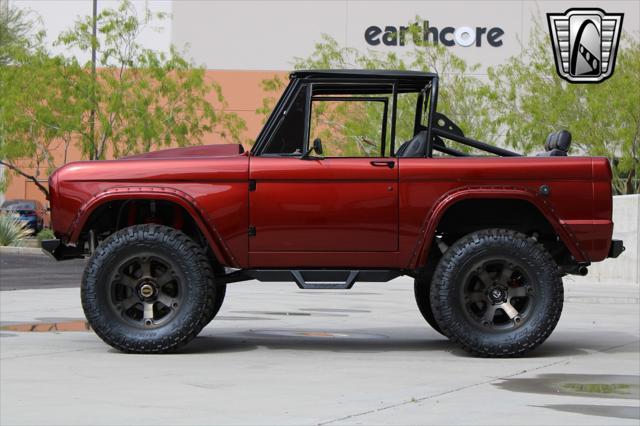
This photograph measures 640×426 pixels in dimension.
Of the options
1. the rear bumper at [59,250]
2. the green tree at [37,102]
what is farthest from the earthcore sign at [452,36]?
the rear bumper at [59,250]

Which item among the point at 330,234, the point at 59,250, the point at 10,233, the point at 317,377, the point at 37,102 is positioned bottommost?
the point at 10,233

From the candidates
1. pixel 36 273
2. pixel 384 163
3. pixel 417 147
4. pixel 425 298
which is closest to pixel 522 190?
pixel 417 147

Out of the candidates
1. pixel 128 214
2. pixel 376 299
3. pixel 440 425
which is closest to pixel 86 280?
pixel 128 214

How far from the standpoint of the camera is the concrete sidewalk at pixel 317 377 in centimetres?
694

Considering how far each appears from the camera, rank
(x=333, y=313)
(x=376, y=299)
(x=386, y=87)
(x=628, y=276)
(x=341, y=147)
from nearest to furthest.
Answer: (x=386, y=87) → (x=333, y=313) → (x=376, y=299) → (x=628, y=276) → (x=341, y=147)

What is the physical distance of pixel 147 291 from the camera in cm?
1009

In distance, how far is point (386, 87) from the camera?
429 inches

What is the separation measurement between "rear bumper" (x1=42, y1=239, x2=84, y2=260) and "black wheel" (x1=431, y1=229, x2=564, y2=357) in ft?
9.62

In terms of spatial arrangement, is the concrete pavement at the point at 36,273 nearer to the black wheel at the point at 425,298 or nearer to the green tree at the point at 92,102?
the black wheel at the point at 425,298

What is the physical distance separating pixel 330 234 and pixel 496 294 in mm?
1379

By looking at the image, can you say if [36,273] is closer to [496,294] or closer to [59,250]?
[59,250]

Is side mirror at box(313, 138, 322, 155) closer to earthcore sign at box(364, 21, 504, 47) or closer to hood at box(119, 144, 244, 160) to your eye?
hood at box(119, 144, 244, 160)

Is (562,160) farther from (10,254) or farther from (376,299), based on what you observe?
(10,254)

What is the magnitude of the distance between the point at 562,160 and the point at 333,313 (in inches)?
201
